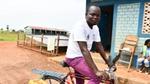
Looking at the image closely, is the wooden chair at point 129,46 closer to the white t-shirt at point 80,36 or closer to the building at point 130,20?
the building at point 130,20

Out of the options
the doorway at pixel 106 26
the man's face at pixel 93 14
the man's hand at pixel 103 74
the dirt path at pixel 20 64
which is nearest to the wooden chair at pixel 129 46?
the dirt path at pixel 20 64

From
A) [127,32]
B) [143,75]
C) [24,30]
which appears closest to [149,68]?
[143,75]

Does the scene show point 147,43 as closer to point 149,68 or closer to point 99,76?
point 149,68

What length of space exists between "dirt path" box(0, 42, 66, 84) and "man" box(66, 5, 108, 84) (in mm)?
5178

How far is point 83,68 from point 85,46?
0.34m

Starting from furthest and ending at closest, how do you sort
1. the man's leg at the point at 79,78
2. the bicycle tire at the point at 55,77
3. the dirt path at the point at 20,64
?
the dirt path at the point at 20,64 < the bicycle tire at the point at 55,77 < the man's leg at the point at 79,78

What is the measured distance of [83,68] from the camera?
446cm

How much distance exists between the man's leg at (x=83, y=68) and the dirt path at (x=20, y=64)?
511cm

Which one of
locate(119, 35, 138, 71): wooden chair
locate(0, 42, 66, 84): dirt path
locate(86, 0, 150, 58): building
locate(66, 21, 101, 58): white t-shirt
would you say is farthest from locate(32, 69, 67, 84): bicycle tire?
locate(86, 0, 150, 58): building

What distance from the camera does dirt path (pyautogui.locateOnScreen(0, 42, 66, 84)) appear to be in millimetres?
10116

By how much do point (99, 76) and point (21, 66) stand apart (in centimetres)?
822

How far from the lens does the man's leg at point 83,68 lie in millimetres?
4328

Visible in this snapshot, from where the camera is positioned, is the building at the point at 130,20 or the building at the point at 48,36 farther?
the building at the point at 48,36

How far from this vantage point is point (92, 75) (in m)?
4.34
